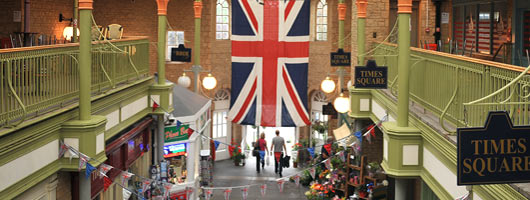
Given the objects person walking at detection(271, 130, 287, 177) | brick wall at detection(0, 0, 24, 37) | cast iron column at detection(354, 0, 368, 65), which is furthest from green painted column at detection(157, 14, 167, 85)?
person walking at detection(271, 130, 287, 177)

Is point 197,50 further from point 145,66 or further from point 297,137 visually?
point 297,137

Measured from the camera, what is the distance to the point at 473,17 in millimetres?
15641

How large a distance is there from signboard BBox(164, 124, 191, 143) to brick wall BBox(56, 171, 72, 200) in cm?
666

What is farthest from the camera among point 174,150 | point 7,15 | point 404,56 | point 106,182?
point 174,150

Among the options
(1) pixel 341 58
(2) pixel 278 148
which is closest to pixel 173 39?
(2) pixel 278 148

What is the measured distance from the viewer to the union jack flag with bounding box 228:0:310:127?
47.0 ft

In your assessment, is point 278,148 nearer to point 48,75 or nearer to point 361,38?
point 361,38

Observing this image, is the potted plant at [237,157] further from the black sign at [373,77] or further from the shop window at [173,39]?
the black sign at [373,77]

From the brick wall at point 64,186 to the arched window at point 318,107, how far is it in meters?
17.1

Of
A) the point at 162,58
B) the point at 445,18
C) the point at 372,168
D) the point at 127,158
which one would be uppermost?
the point at 445,18

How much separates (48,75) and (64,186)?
167 centimetres

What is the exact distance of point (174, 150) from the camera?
16859 mm

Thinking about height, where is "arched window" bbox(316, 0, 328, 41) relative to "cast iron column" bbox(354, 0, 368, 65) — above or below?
above

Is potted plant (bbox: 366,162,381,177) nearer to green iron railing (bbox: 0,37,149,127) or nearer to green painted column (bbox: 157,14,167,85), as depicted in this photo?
green painted column (bbox: 157,14,167,85)
